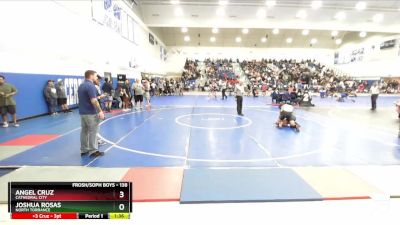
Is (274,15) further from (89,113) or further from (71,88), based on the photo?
(89,113)

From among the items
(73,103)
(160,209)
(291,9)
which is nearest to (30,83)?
(73,103)

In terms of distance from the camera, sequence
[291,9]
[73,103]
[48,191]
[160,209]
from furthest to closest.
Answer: [291,9]
[73,103]
[160,209]
[48,191]

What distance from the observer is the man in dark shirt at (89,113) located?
16.5 feet

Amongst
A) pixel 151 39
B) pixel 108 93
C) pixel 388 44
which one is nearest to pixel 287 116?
pixel 108 93

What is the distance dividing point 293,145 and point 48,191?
19.0 ft

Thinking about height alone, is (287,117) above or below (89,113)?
below

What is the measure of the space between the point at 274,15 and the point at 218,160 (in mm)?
22827

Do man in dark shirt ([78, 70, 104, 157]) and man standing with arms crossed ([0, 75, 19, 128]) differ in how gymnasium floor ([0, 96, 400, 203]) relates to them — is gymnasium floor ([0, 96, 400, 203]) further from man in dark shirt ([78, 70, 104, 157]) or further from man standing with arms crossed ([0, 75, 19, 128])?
man standing with arms crossed ([0, 75, 19, 128])

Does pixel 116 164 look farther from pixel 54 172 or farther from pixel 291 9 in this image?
pixel 291 9

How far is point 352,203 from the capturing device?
11.0 ft
